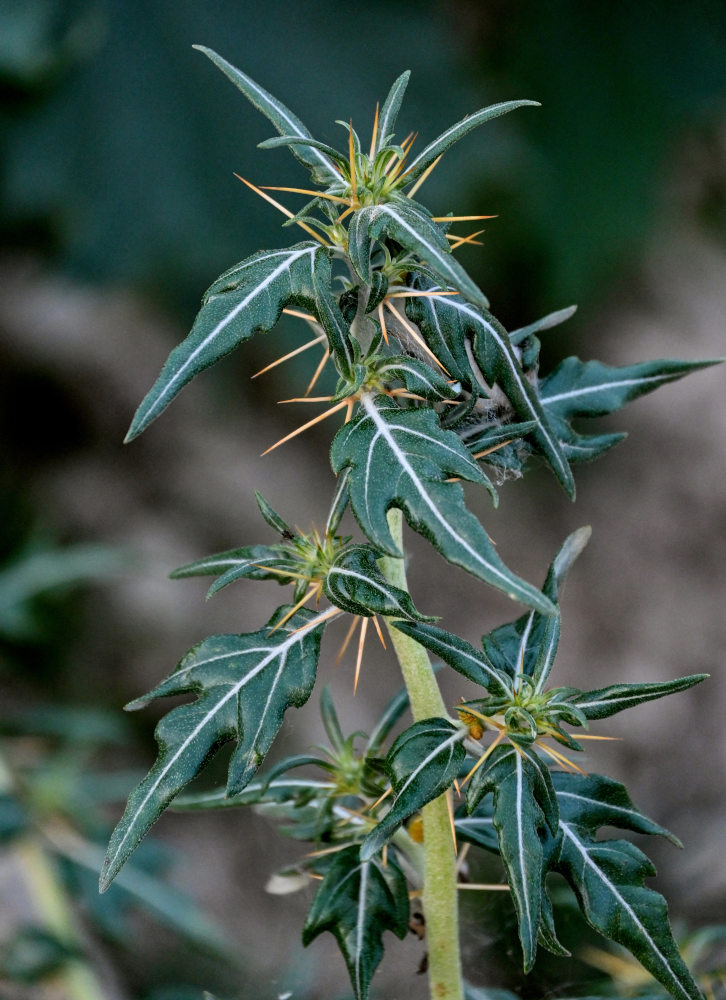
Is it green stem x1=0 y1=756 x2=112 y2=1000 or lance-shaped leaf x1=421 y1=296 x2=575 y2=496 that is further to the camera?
green stem x1=0 y1=756 x2=112 y2=1000

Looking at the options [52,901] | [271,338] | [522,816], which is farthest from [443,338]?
[271,338]

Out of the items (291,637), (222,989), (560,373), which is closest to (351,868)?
(291,637)

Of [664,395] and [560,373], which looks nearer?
[560,373]

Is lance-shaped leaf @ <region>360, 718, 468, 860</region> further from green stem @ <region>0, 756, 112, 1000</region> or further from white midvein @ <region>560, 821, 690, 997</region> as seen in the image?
green stem @ <region>0, 756, 112, 1000</region>

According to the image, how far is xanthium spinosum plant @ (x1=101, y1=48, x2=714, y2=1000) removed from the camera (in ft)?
1.44

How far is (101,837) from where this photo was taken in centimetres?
129

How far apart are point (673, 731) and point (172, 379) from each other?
206 centimetres

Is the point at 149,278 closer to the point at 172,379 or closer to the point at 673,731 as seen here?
the point at 673,731

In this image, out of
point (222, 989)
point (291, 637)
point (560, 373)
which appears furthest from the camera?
point (222, 989)

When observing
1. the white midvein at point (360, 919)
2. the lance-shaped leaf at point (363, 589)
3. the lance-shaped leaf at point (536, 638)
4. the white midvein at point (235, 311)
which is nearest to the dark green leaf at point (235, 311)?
the white midvein at point (235, 311)

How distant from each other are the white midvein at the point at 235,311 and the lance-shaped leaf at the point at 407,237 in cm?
3

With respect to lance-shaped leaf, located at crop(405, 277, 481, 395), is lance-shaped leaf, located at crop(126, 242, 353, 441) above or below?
above

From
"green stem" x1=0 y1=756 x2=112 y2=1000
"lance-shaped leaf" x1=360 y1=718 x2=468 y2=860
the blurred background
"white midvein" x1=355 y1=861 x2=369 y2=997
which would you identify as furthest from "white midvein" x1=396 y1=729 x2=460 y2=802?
the blurred background

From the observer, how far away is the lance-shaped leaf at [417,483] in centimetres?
39
